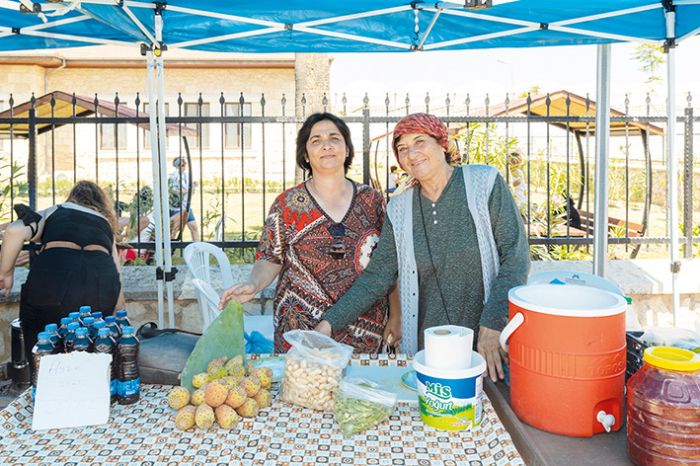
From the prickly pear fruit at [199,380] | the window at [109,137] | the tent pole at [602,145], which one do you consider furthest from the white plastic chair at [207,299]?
the window at [109,137]

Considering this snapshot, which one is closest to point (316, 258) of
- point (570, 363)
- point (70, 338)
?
point (70, 338)

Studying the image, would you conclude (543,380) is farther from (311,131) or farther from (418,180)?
(311,131)

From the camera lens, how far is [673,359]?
123 cm

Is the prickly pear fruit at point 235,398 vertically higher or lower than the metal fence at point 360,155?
lower

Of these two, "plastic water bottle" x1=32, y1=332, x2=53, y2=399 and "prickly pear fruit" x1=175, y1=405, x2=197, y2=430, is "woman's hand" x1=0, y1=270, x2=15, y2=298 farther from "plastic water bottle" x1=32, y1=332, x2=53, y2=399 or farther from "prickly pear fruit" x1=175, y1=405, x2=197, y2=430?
"prickly pear fruit" x1=175, y1=405, x2=197, y2=430

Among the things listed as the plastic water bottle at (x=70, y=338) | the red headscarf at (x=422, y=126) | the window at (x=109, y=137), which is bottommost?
the plastic water bottle at (x=70, y=338)

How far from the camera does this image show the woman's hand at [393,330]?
2598 mm

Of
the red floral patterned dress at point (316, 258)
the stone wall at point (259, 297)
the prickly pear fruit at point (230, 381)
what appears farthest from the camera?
the stone wall at point (259, 297)

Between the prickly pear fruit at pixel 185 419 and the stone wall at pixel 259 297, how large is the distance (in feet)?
9.16

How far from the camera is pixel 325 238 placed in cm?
249

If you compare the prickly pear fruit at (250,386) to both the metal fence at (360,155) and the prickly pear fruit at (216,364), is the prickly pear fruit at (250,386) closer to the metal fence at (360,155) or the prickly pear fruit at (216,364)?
the prickly pear fruit at (216,364)

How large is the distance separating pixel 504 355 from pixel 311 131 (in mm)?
1323

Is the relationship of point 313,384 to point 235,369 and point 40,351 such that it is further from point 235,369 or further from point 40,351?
point 40,351

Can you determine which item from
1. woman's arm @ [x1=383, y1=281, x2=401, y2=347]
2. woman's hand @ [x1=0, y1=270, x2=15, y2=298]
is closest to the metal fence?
woman's hand @ [x1=0, y1=270, x2=15, y2=298]
